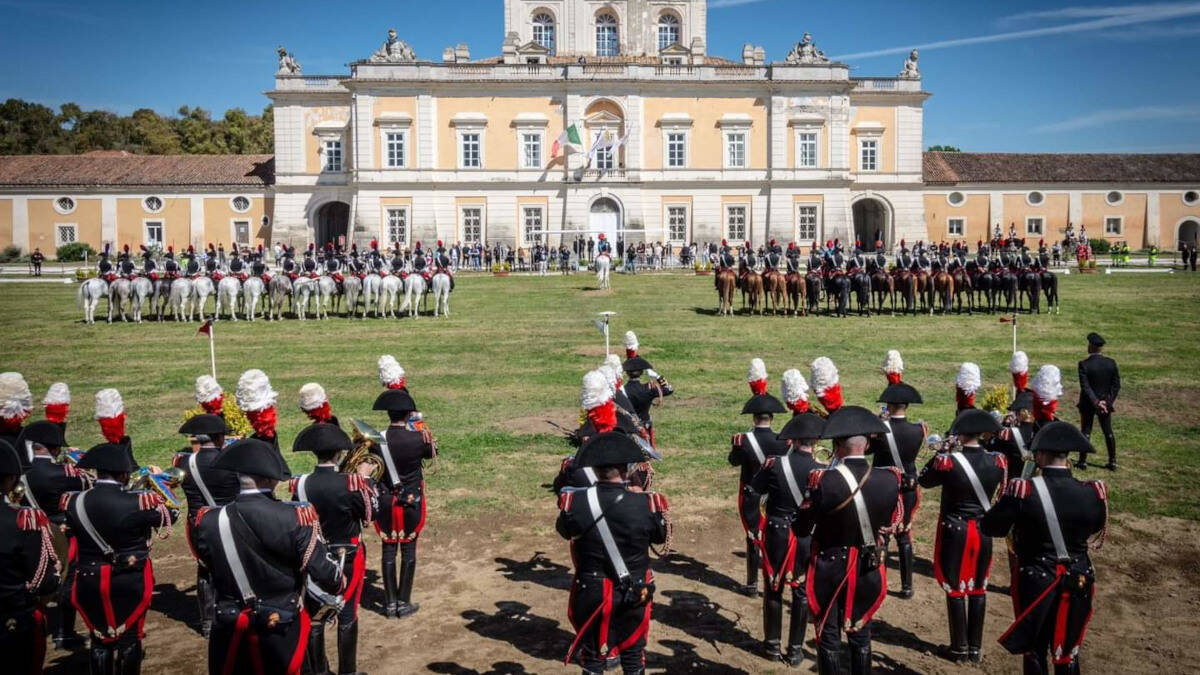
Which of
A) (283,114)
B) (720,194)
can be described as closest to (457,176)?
(283,114)

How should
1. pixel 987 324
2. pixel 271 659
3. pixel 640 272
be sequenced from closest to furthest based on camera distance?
pixel 271 659 → pixel 987 324 → pixel 640 272

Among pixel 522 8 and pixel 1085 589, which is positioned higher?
pixel 522 8

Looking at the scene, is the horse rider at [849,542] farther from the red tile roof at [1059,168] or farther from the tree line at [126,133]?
the tree line at [126,133]

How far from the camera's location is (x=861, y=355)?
19891 mm

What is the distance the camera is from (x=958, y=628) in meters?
7.00

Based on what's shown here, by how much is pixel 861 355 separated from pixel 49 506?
1624cm

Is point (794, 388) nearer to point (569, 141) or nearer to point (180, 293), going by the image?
point (180, 293)

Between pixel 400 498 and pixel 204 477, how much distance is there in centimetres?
→ 153

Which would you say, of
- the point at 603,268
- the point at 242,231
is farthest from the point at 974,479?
the point at 242,231

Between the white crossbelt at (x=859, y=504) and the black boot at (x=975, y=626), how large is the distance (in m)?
1.61

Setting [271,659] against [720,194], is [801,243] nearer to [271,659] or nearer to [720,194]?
[720,194]

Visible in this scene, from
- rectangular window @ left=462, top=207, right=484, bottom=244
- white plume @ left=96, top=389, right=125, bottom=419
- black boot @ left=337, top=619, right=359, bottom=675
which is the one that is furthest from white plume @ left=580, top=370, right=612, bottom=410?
rectangular window @ left=462, top=207, right=484, bottom=244

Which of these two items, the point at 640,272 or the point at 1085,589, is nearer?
the point at 1085,589

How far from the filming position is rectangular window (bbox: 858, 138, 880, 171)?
54.4 m
